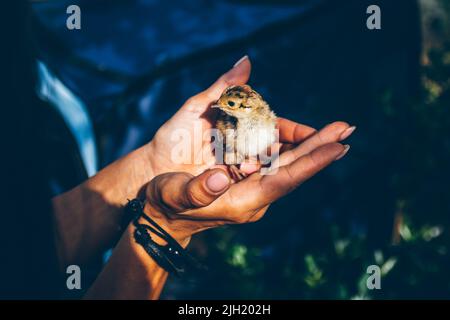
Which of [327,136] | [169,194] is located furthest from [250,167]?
[169,194]

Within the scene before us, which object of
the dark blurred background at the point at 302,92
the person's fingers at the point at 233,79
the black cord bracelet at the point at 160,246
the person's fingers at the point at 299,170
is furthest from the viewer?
the dark blurred background at the point at 302,92

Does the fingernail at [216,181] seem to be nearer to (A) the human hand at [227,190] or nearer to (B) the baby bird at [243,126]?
(A) the human hand at [227,190]

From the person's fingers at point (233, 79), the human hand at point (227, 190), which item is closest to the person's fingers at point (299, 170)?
the human hand at point (227, 190)

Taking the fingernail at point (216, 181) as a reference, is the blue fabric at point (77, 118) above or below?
above

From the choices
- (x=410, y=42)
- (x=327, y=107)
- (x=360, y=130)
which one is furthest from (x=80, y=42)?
(x=410, y=42)

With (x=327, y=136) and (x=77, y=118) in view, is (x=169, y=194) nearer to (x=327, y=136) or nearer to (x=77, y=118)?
(x=327, y=136)

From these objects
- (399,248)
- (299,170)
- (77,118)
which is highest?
(77,118)
